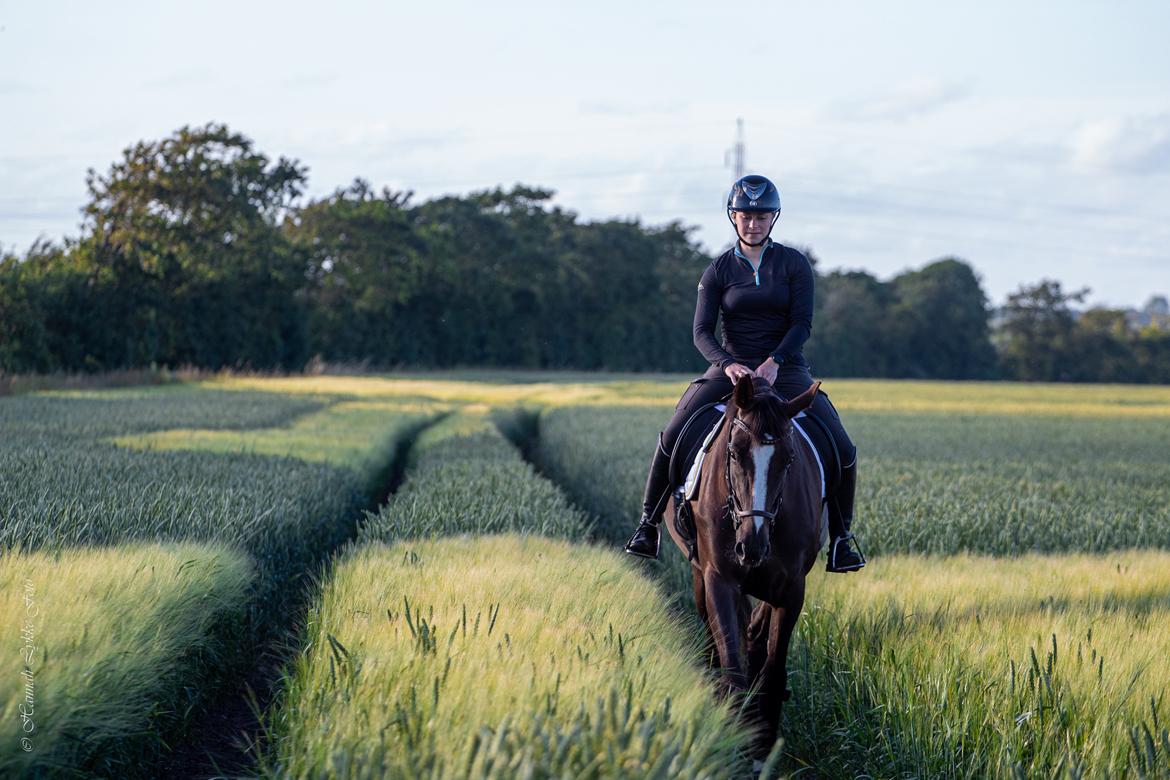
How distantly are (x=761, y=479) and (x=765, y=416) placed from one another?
1.07ft

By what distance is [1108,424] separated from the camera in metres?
32.8

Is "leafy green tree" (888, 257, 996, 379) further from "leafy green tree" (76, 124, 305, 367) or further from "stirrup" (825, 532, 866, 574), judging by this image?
"stirrup" (825, 532, 866, 574)

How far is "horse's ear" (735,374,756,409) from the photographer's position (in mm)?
5414

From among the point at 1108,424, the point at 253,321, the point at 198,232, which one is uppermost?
the point at 198,232

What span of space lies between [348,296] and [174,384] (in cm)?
2234

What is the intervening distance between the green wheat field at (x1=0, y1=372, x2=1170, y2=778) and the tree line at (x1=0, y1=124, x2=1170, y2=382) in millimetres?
31489

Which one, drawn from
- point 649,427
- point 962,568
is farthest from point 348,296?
point 962,568

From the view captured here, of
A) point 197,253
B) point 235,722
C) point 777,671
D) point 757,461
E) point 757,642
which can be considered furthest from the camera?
point 197,253

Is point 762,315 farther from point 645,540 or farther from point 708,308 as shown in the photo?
point 645,540

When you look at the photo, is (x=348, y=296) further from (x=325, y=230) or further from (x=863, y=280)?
(x=863, y=280)

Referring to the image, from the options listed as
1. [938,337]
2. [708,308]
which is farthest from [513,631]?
[938,337]

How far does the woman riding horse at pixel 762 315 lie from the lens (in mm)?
6430

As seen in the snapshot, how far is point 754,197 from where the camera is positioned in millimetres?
6418

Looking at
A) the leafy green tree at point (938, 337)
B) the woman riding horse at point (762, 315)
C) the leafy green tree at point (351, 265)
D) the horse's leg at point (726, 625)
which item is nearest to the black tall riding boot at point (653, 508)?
the woman riding horse at point (762, 315)
